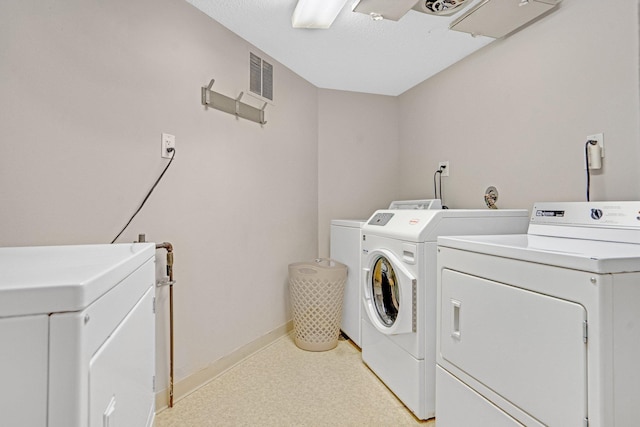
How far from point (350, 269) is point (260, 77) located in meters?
1.53

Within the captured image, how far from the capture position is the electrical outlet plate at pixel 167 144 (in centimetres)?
172

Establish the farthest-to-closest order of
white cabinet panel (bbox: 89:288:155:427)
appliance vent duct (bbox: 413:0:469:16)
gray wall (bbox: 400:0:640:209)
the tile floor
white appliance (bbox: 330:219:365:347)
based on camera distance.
A: white appliance (bbox: 330:219:365:347), appliance vent duct (bbox: 413:0:469:16), the tile floor, gray wall (bbox: 400:0:640:209), white cabinet panel (bbox: 89:288:155:427)

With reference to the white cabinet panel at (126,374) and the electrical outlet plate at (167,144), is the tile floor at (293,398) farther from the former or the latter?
the electrical outlet plate at (167,144)

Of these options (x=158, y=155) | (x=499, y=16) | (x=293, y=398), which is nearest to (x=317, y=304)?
(x=293, y=398)

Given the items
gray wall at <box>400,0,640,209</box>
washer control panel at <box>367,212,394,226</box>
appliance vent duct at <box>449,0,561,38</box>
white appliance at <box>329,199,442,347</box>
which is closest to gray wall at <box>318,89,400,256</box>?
white appliance at <box>329,199,442,347</box>

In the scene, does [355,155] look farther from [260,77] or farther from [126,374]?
[126,374]

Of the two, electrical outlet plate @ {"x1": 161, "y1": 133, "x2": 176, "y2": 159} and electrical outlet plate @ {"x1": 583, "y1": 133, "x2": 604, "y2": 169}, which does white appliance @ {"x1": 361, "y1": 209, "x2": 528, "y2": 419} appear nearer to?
electrical outlet plate @ {"x1": 583, "y1": 133, "x2": 604, "y2": 169}

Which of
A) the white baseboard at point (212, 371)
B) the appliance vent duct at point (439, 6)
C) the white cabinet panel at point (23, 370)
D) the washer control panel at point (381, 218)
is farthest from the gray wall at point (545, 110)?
the white cabinet panel at point (23, 370)

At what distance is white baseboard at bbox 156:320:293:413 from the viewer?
1721 millimetres


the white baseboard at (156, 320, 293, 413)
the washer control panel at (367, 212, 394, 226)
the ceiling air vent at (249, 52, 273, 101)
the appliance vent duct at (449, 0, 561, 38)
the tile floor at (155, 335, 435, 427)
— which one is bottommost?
the tile floor at (155, 335, 435, 427)

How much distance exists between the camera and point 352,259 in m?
2.47

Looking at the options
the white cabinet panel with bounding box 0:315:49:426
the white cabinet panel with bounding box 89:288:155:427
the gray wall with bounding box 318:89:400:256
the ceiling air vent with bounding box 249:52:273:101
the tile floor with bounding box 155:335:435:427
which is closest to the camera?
the white cabinet panel with bounding box 0:315:49:426

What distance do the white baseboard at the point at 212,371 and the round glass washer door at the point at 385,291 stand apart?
0.94 m

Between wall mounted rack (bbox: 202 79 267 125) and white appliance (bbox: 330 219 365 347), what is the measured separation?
102 cm
